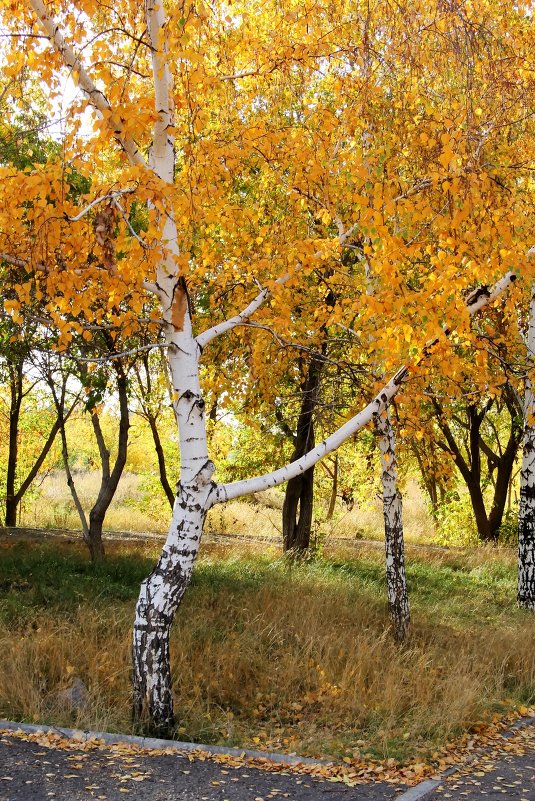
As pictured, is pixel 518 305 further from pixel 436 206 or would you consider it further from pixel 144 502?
pixel 144 502

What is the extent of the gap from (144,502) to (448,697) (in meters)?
15.2

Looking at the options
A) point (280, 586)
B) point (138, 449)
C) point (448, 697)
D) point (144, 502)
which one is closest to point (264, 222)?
point (280, 586)

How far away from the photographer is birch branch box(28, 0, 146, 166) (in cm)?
579

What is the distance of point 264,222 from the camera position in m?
9.86

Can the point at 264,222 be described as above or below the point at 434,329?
above

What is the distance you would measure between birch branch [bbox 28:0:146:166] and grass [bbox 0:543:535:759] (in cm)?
460

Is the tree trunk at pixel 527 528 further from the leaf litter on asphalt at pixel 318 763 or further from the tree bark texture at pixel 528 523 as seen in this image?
the leaf litter on asphalt at pixel 318 763

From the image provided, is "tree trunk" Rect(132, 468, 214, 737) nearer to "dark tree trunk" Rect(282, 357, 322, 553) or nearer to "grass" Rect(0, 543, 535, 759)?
Answer: "grass" Rect(0, 543, 535, 759)

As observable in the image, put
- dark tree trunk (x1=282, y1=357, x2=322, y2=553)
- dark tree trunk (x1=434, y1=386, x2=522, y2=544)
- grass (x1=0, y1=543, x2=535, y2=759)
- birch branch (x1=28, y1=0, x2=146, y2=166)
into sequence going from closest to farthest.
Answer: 1. birch branch (x1=28, y1=0, x2=146, y2=166)
2. grass (x1=0, y1=543, x2=535, y2=759)
3. dark tree trunk (x1=282, y1=357, x2=322, y2=553)
4. dark tree trunk (x1=434, y1=386, x2=522, y2=544)

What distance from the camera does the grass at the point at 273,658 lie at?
6.57 metres

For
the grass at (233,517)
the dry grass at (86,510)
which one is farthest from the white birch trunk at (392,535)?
the dry grass at (86,510)

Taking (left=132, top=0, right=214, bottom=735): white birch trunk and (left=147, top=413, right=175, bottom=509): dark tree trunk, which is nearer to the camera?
(left=132, top=0, right=214, bottom=735): white birch trunk

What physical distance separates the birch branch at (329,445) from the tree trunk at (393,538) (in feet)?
5.85

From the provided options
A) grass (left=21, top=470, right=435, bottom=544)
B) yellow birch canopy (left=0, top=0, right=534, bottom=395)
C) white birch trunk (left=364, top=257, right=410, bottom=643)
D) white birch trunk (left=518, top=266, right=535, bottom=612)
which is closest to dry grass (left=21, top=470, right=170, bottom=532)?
grass (left=21, top=470, right=435, bottom=544)
